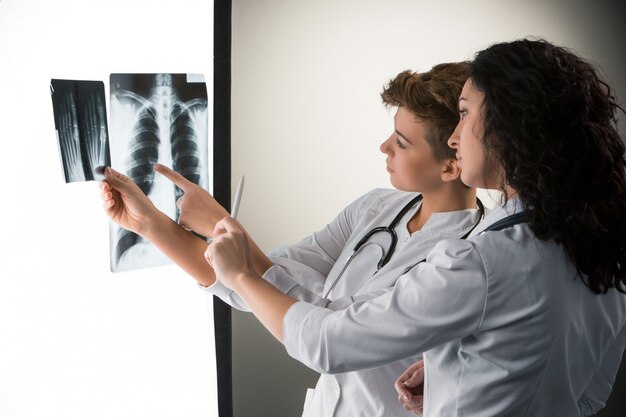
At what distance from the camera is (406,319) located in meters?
0.83

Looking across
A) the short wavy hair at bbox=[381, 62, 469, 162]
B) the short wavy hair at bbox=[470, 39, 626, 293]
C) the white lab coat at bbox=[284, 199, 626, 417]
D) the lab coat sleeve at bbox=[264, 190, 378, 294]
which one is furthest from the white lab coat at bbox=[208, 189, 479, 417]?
the short wavy hair at bbox=[470, 39, 626, 293]

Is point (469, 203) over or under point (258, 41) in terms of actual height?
under

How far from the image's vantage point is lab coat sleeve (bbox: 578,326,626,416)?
983mm

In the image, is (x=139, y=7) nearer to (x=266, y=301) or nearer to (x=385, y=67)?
(x=266, y=301)

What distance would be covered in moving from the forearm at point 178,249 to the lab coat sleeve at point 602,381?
668 millimetres

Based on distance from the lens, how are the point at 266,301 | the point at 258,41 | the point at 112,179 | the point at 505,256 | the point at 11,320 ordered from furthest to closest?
the point at 258,41
the point at 112,179
the point at 11,320
the point at 266,301
the point at 505,256

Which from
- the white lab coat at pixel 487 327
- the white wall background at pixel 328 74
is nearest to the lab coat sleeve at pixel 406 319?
the white lab coat at pixel 487 327

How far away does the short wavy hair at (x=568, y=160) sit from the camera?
2.68 feet

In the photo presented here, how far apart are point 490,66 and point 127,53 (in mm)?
662

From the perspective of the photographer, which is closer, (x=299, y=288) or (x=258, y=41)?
(x=299, y=288)

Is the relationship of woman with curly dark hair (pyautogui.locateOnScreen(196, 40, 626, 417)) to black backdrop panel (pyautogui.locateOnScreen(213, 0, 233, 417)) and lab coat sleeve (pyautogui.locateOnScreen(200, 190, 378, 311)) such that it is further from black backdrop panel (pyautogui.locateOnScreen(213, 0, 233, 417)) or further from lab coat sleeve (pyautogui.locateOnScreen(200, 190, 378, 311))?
black backdrop panel (pyautogui.locateOnScreen(213, 0, 233, 417))

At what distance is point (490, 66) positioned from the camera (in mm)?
891

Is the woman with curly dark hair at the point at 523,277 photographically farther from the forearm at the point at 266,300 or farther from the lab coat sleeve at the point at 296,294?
the lab coat sleeve at the point at 296,294

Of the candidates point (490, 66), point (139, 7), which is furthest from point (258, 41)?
point (490, 66)
